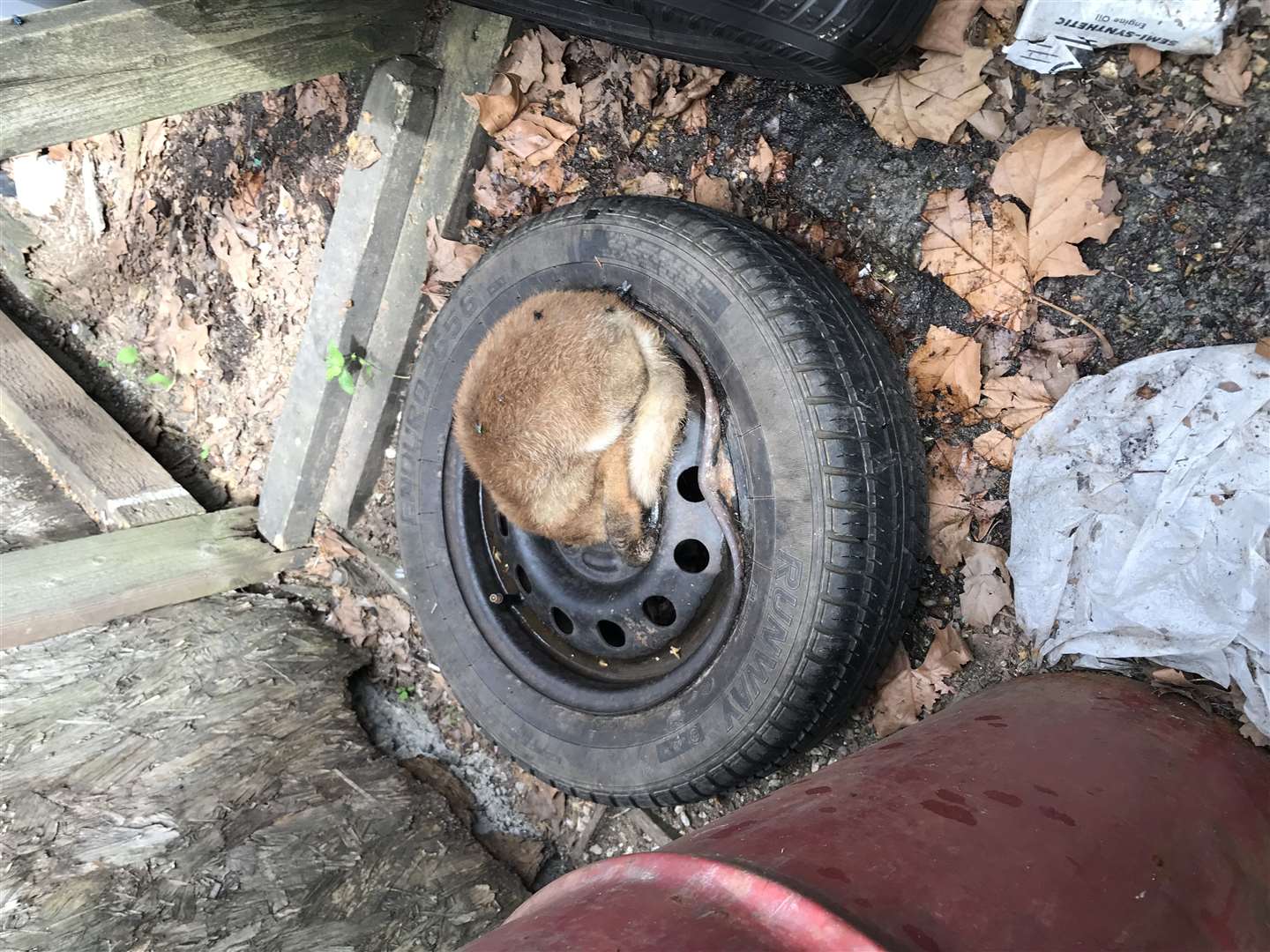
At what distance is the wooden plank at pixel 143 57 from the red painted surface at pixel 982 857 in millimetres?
2306

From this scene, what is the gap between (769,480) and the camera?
2094mm

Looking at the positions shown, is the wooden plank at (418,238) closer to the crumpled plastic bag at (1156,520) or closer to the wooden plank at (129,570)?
the wooden plank at (129,570)

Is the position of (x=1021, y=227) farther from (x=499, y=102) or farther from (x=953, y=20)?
(x=499, y=102)

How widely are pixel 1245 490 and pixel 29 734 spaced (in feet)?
11.8

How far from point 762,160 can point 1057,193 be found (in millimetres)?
869

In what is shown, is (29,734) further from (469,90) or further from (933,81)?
(933,81)

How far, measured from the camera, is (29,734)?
2.80 metres

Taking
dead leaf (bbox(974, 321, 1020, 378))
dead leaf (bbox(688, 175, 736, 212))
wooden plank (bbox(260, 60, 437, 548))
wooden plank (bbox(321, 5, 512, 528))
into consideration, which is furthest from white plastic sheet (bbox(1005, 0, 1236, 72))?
wooden plank (bbox(260, 60, 437, 548))

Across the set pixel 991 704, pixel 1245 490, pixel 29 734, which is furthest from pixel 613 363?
pixel 29 734

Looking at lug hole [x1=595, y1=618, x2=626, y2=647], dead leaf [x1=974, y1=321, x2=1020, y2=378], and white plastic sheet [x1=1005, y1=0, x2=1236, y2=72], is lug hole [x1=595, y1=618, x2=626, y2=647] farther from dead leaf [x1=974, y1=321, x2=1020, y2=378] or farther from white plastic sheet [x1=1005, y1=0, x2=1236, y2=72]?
white plastic sheet [x1=1005, y1=0, x2=1236, y2=72]

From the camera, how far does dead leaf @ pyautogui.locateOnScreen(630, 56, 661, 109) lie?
8.82 feet

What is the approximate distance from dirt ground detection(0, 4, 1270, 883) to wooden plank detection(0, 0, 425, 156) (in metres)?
0.85

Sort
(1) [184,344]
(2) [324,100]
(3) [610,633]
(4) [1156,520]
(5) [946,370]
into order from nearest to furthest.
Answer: (4) [1156,520], (5) [946,370], (3) [610,633], (2) [324,100], (1) [184,344]

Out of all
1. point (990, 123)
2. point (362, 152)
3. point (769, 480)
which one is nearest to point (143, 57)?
point (362, 152)
